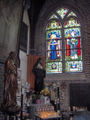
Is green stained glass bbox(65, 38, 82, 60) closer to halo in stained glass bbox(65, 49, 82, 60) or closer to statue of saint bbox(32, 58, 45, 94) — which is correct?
halo in stained glass bbox(65, 49, 82, 60)

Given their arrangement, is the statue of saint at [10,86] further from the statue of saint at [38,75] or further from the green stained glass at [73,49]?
the green stained glass at [73,49]

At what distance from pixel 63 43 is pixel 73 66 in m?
1.87

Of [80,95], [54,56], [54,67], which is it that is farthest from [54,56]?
[80,95]

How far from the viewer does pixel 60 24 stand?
43.8 feet

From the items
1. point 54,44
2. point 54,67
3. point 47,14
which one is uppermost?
point 47,14

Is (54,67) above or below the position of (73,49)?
below

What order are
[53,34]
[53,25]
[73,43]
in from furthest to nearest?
[53,25] → [53,34] → [73,43]

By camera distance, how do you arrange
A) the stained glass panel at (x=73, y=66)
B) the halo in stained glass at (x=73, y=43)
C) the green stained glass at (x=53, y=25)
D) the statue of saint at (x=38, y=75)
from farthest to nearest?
the green stained glass at (x=53, y=25)
the halo in stained glass at (x=73, y=43)
the stained glass panel at (x=73, y=66)
the statue of saint at (x=38, y=75)

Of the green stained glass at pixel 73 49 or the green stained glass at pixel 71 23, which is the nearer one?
the green stained glass at pixel 73 49

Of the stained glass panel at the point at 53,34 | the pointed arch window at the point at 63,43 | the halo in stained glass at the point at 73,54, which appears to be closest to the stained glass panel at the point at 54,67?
the pointed arch window at the point at 63,43

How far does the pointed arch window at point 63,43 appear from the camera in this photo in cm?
1241

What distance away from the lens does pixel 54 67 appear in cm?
1254

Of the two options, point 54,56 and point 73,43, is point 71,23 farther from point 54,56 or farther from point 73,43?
point 54,56

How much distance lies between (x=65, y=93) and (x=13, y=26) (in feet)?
19.4
